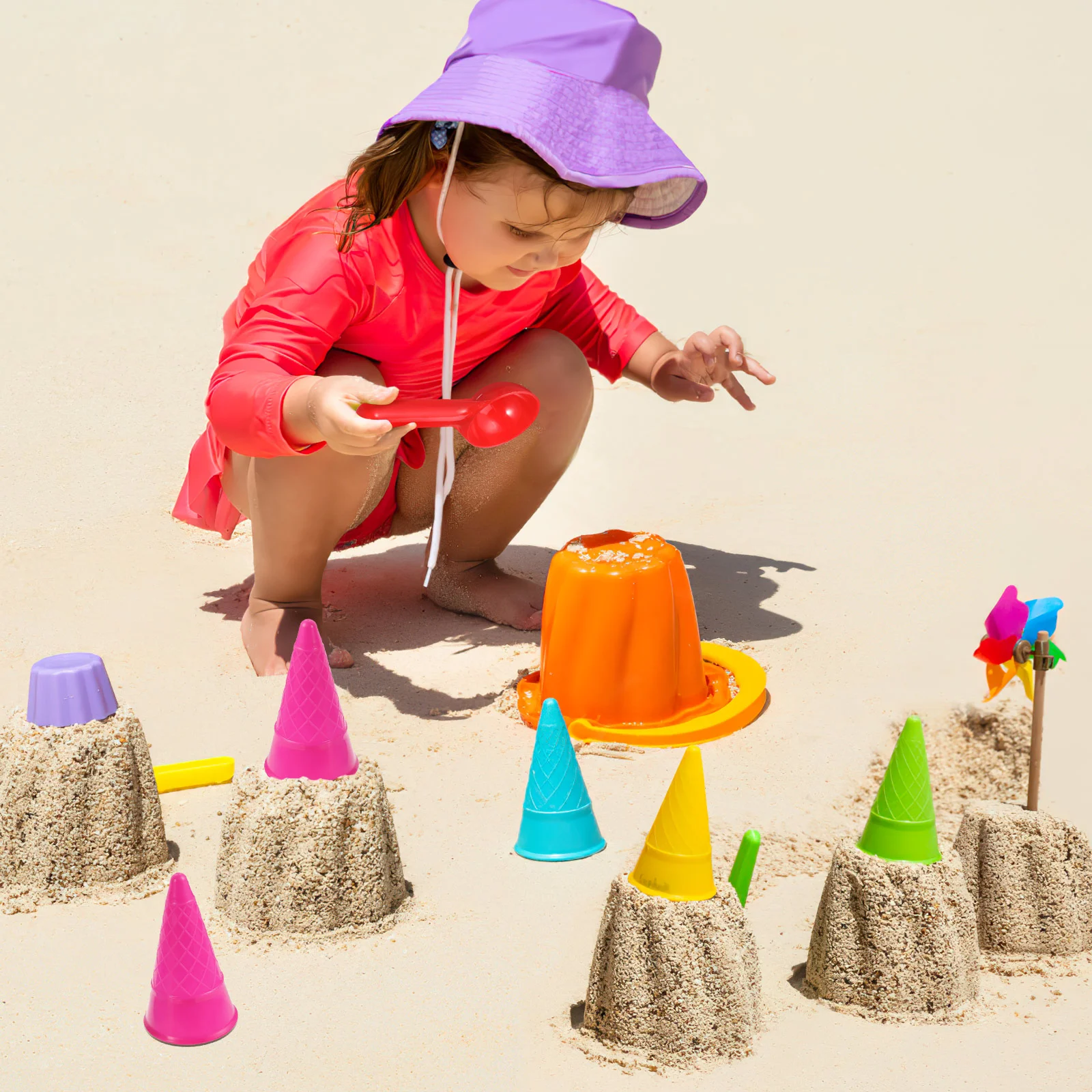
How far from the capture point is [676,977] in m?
1.62

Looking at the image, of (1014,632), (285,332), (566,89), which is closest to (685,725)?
(1014,632)

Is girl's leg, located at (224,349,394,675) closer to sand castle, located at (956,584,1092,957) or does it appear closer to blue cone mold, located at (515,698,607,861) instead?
blue cone mold, located at (515,698,607,861)

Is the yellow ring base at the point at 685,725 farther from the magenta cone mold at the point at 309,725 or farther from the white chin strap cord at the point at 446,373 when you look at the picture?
the magenta cone mold at the point at 309,725

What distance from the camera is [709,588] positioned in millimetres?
3361

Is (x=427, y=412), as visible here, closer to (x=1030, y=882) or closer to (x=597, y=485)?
(x=1030, y=882)

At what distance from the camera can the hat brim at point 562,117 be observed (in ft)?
7.59

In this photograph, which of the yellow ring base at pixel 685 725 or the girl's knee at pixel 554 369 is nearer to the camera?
the yellow ring base at pixel 685 725

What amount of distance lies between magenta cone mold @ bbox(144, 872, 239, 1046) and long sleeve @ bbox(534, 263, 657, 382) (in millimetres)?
1823

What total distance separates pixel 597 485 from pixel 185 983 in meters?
2.58

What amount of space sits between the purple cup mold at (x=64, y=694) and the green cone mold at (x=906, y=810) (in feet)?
3.57

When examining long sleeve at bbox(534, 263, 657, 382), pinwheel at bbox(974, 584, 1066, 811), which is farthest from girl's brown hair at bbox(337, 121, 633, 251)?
pinwheel at bbox(974, 584, 1066, 811)

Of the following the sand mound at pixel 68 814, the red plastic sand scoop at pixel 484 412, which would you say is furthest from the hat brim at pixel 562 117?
the sand mound at pixel 68 814

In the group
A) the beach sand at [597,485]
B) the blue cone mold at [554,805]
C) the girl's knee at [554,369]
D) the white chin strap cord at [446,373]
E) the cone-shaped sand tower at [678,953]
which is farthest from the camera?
the girl's knee at [554,369]

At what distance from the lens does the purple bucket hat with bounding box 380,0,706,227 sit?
2330 mm
